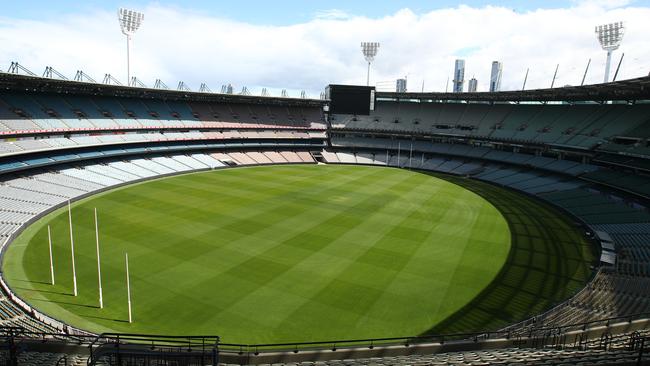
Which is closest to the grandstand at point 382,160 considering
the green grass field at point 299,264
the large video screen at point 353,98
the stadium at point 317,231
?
the stadium at point 317,231

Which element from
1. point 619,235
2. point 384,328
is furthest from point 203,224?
point 619,235

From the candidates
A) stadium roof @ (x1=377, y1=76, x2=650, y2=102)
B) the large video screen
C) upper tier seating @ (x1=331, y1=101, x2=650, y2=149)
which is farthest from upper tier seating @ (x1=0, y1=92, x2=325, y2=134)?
stadium roof @ (x1=377, y1=76, x2=650, y2=102)

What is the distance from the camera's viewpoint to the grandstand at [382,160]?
564 inches

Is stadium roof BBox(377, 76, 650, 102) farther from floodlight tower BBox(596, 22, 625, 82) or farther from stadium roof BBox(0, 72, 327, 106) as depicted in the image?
stadium roof BBox(0, 72, 327, 106)

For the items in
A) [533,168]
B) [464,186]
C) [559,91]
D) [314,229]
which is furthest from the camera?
[533,168]

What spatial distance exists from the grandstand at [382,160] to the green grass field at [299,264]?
4.43ft

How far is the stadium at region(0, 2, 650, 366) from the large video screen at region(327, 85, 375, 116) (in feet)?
0.97

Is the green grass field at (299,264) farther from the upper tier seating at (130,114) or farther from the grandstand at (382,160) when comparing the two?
the upper tier seating at (130,114)

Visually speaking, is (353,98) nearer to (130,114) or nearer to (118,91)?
(130,114)

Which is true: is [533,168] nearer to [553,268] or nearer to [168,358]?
→ [553,268]

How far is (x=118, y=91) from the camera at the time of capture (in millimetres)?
55000

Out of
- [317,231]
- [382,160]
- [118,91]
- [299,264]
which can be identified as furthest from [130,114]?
[299,264]

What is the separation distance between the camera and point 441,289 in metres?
22.5

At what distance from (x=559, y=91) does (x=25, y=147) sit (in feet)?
216
